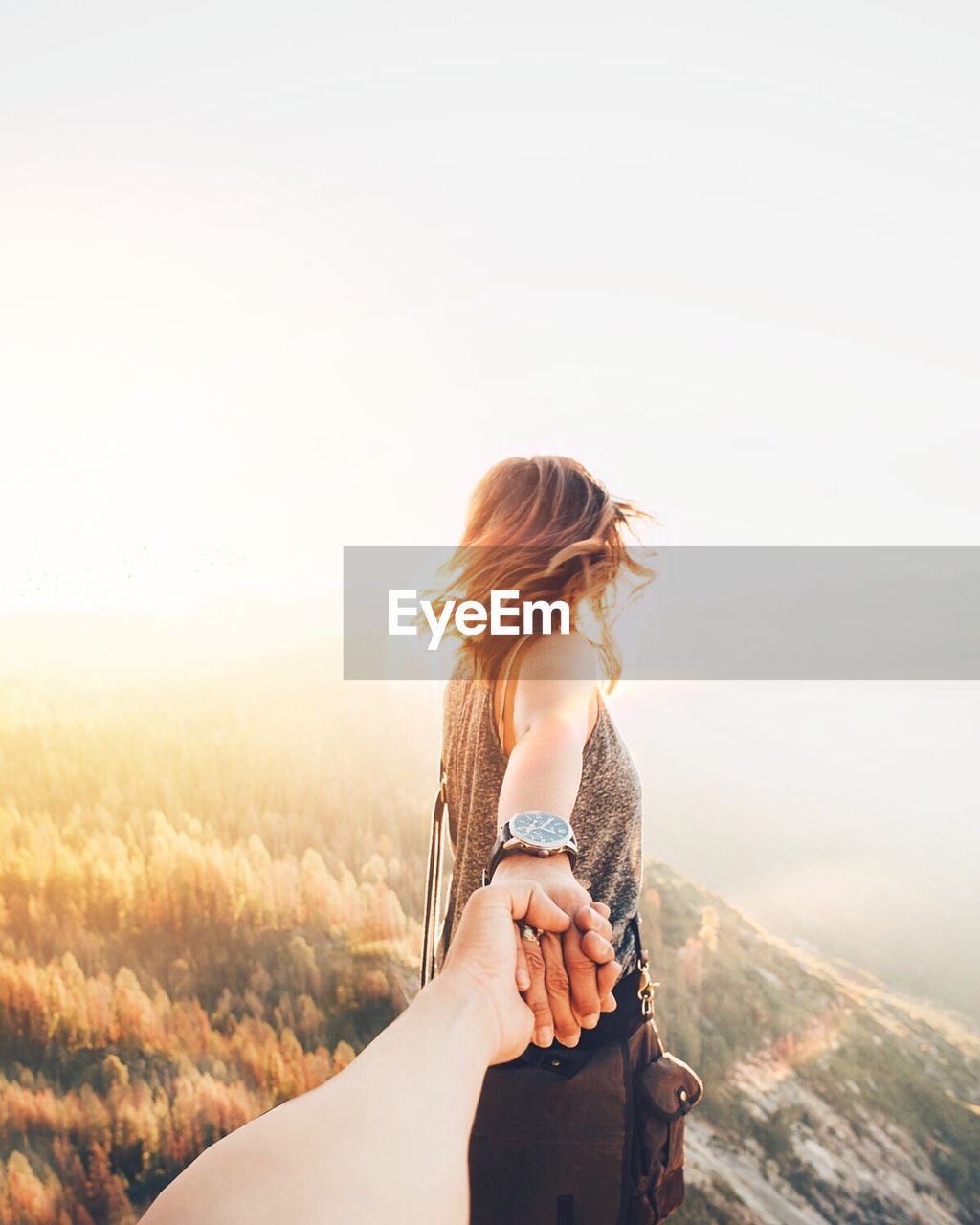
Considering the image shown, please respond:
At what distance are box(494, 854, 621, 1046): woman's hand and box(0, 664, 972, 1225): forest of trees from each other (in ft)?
7.78

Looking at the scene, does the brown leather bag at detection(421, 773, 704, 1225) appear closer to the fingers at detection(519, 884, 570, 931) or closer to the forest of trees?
the fingers at detection(519, 884, 570, 931)

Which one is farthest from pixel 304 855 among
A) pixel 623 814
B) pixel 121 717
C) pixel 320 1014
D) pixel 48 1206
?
pixel 623 814

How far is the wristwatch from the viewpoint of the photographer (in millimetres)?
1395

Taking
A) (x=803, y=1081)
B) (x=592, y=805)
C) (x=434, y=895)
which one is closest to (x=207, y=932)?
(x=434, y=895)

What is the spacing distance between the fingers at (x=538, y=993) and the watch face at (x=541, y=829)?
0.45ft

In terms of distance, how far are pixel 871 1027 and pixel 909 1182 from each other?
0.64m

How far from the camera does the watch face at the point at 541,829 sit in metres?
1.39

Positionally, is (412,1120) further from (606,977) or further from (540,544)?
(540,544)

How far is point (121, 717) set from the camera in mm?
3828

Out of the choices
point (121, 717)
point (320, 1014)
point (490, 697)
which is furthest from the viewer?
point (121, 717)

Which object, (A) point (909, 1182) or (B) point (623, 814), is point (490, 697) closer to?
(B) point (623, 814)

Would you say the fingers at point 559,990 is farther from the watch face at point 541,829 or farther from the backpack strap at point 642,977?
the backpack strap at point 642,977

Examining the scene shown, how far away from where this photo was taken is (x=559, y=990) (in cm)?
142

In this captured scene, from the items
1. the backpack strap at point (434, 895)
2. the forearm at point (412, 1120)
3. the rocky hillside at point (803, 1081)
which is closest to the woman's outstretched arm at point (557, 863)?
the forearm at point (412, 1120)
